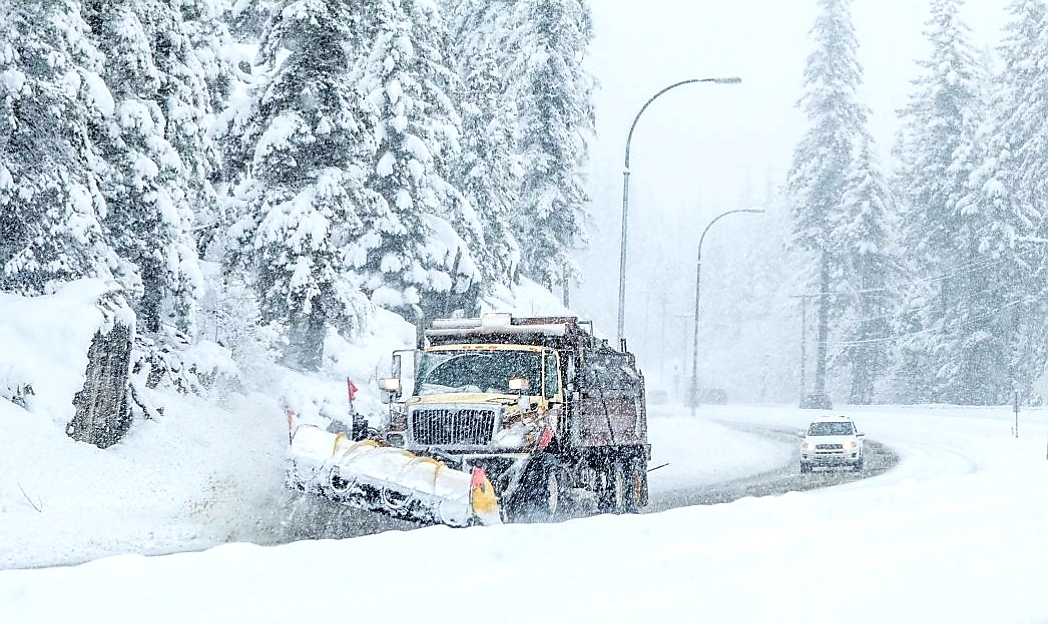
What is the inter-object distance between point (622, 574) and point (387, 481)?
484 cm

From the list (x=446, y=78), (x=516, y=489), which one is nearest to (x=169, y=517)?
(x=516, y=489)

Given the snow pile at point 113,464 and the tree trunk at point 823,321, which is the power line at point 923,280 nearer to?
the tree trunk at point 823,321

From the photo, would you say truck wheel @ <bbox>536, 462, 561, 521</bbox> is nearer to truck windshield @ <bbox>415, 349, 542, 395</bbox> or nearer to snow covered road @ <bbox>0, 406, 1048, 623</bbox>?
truck windshield @ <bbox>415, 349, 542, 395</bbox>

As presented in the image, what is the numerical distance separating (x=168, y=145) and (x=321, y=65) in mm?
4680

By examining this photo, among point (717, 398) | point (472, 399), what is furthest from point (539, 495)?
point (717, 398)

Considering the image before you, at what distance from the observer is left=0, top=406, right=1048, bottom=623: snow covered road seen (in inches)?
284

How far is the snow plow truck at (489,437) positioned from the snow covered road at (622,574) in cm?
289

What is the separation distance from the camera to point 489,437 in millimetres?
13859

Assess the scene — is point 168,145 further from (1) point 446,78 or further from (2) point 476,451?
(1) point 446,78

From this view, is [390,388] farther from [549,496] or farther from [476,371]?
[549,496]

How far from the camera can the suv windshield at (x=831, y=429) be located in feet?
100

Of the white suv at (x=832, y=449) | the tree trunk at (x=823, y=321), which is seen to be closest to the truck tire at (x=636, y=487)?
the white suv at (x=832, y=449)

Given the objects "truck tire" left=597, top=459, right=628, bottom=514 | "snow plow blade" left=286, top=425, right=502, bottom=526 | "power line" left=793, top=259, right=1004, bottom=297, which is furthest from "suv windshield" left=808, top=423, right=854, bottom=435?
"power line" left=793, top=259, right=1004, bottom=297

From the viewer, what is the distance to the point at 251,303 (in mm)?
27641
